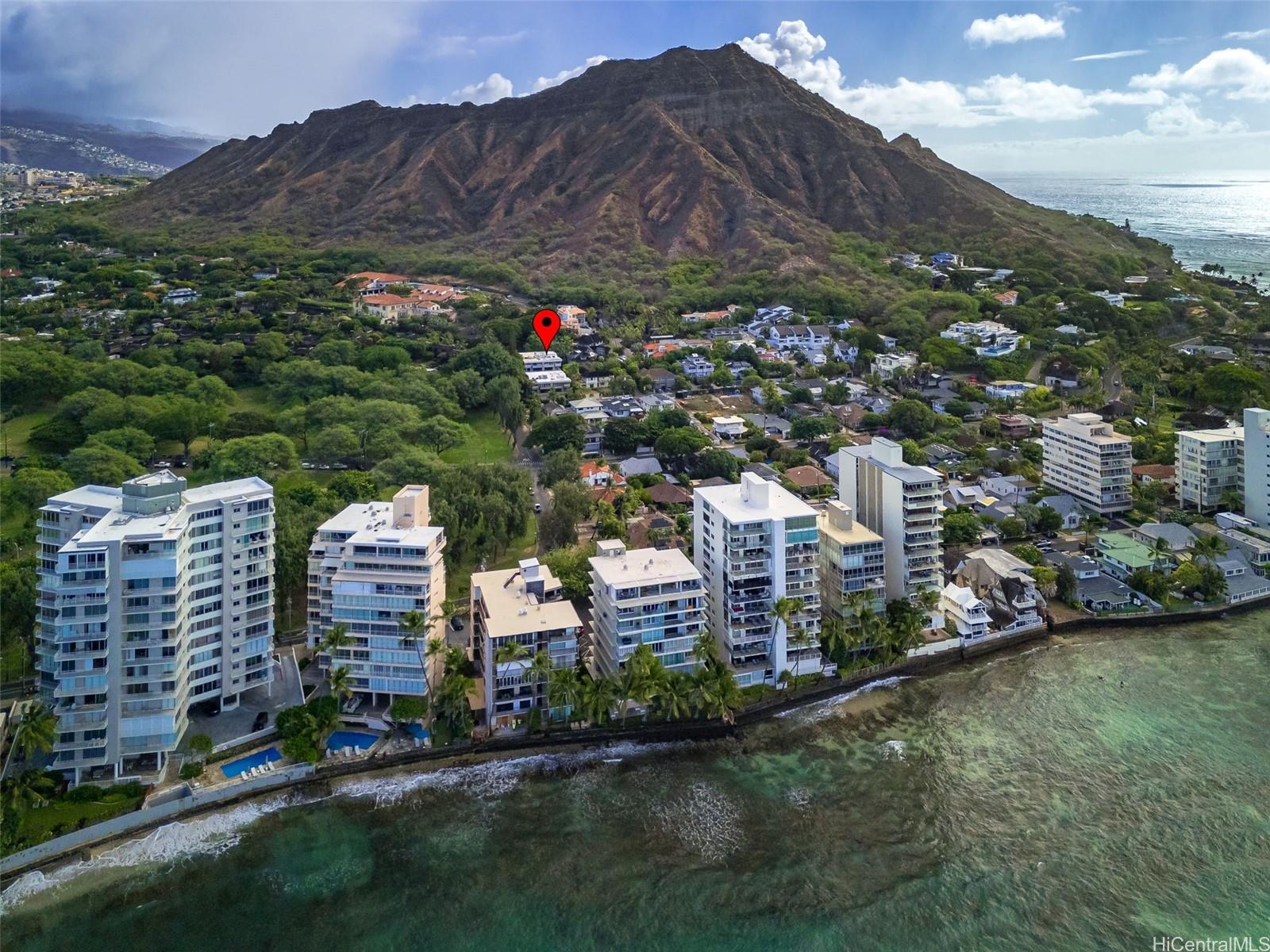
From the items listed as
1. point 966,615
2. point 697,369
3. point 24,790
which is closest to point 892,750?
point 966,615

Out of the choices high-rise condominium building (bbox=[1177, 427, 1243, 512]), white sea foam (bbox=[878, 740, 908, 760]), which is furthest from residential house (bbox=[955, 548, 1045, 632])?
high-rise condominium building (bbox=[1177, 427, 1243, 512])

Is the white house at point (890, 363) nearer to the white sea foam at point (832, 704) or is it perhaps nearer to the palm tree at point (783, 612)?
the white sea foam at point (832, 704)

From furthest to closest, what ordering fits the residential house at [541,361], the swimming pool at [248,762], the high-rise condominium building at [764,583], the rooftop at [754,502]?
1. the residential house at [541,361]
2. the rooftop at [754,502]
3. the high-rise condominium building at [764,583]
4. the swimming pool at [248,762]

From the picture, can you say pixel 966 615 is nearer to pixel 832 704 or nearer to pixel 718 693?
pixel 832 704

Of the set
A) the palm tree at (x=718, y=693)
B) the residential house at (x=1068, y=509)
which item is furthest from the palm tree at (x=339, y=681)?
the residential house at (x=1068, y=509)

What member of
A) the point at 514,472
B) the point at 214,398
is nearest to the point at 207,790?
the point at 514,472
